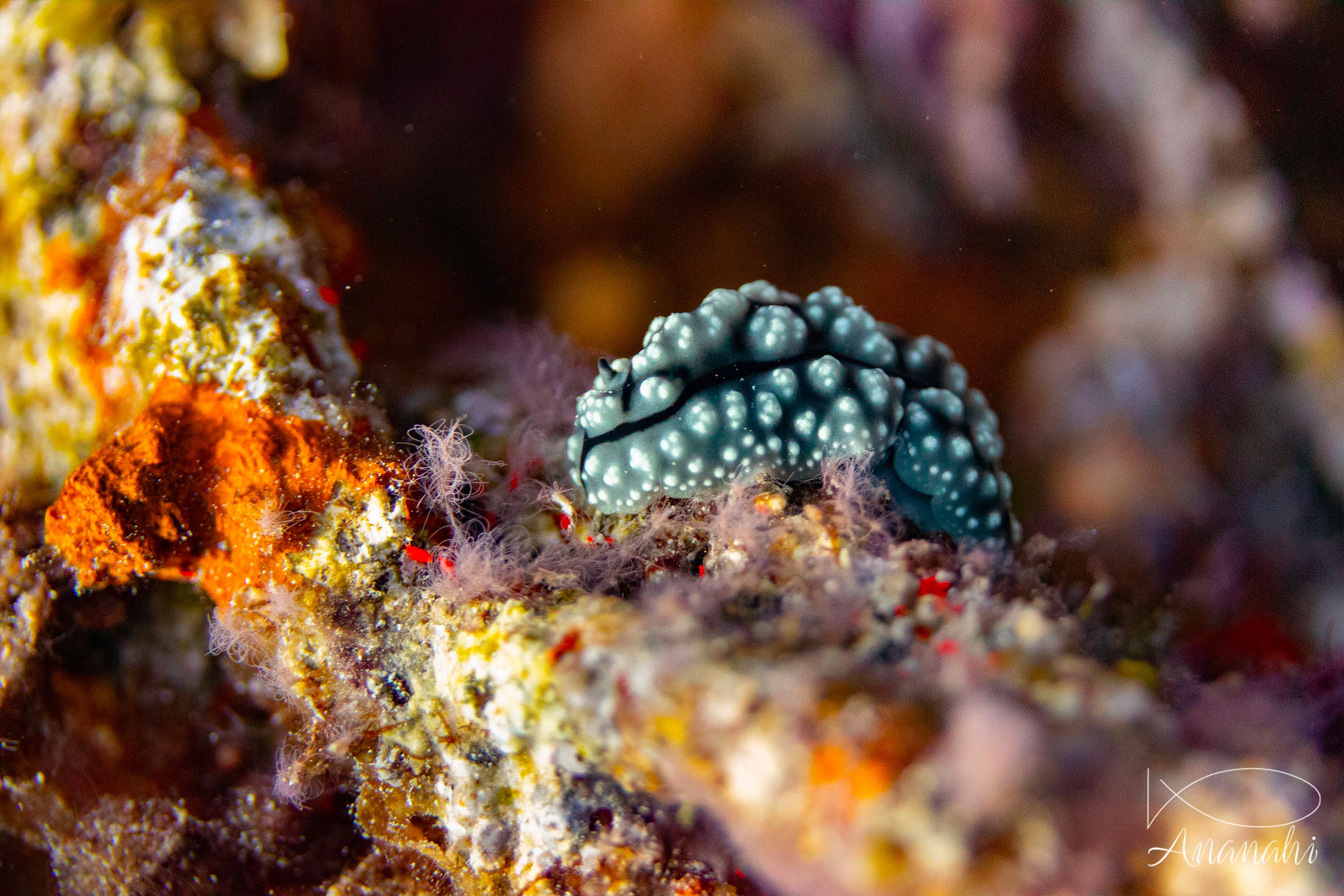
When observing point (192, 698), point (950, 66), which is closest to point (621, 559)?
point (192, 698)

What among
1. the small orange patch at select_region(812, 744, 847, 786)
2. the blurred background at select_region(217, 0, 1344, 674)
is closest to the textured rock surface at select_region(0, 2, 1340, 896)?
the small orange patch at select_region(812, 744, 847, 786)

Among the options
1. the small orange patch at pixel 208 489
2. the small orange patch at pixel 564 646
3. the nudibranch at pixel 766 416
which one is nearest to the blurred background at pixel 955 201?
the small orange patch at pixel 208 489

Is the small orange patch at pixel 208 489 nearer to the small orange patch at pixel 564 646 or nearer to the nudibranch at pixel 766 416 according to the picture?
the nudibranch at pixel 766 416

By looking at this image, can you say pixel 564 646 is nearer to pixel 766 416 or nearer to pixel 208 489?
pixel 766 416

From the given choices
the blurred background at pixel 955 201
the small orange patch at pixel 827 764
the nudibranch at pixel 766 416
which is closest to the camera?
the small orange patch at pixel 827 764

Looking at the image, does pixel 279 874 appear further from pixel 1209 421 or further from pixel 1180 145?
pixel 1180 145

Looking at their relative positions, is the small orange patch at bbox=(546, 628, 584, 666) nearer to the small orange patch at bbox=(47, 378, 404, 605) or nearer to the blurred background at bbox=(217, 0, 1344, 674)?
the small orange patch at bbox=(47, 378, 404, 605)
